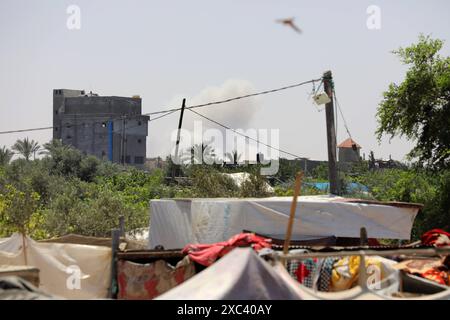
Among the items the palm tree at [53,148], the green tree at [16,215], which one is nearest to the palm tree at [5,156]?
the palm tree at [53,148]

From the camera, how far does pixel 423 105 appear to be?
73.0 ft

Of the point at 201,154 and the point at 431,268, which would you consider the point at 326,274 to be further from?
the point at 201,154

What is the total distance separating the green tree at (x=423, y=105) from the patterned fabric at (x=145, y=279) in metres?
13.8

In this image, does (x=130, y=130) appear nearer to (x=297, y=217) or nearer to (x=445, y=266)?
(x=297, y=217)

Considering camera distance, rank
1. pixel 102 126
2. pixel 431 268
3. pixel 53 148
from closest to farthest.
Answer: pixel 431 268, pixel 53 148, pixel 102 126

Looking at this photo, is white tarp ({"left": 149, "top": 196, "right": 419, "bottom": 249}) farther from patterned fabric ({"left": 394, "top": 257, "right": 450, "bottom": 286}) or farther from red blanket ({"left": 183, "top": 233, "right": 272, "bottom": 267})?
patterned fabric ({"left": 394, "top": 257, "right": 450, "bottom": 286})

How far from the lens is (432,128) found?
72.6 ft

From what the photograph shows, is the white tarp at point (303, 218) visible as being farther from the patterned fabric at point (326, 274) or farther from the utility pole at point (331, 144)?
the patterned fabric at point (326, 274)

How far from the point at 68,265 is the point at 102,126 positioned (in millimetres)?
67850

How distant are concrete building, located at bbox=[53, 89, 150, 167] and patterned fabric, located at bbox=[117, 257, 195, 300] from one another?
214 ft

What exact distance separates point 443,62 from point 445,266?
15493 millimetres

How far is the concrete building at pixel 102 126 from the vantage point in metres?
78.0

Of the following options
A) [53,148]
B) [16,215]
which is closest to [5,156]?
[53,148]
